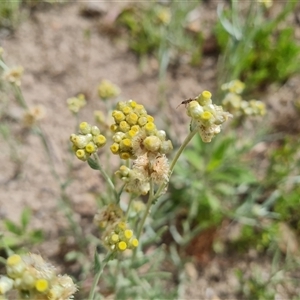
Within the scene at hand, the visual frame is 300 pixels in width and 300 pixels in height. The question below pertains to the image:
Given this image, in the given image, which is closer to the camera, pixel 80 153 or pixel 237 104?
pixel 80 153

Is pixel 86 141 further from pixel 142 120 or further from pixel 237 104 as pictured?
pixel 237 104

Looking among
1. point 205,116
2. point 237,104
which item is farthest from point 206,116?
point 237,104

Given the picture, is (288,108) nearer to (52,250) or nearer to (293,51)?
(293,51)

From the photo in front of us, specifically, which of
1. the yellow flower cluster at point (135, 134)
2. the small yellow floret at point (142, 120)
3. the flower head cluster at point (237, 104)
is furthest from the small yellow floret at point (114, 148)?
the flower head cluster at point (237, 104)

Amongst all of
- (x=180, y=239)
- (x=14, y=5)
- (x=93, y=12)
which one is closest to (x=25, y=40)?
(x=14, y=5)

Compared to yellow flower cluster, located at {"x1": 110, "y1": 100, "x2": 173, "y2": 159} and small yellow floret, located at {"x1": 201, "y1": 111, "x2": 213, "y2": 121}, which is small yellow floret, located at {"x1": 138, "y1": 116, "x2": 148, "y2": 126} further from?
small yellow floret, located at {"x1": 201, "y1": 111, "x2": 213, "y2": 121}

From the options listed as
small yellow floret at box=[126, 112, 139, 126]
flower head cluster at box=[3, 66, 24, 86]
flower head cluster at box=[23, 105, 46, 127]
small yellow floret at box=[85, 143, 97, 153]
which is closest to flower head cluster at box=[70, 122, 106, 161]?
small yellow floret at box=[85, 143, 97, 153]

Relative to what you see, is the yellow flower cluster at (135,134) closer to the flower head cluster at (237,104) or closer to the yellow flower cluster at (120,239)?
the yellow flower cluster at (120,239)

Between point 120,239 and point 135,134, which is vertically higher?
point 135,134
